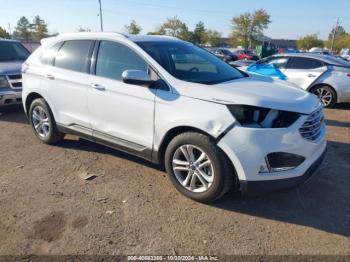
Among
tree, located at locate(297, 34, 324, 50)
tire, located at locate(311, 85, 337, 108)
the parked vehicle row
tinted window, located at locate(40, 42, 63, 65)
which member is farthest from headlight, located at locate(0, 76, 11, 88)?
tree, located at locate(297, 34, 324, 50)

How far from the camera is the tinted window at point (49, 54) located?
16.9 ft

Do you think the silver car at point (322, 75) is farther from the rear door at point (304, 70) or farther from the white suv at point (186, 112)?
the white suv at point (186, 112)

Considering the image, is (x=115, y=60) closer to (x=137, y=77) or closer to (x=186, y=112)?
(x=137, y=77)

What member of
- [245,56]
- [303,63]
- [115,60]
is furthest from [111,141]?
[245,56]

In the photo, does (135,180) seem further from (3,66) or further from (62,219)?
(3,66)

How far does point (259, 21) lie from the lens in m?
73.1

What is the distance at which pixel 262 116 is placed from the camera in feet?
11.1

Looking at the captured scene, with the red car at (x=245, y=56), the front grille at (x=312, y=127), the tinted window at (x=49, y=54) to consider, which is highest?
the tinted window at (x=49, y=54)

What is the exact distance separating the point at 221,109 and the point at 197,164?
672mm

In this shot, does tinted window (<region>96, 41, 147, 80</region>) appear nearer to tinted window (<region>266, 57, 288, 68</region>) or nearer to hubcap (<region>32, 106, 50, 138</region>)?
hubcap (<region>32, 106, 50, 138</region>)

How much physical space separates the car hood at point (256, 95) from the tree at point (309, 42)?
94.5 meters

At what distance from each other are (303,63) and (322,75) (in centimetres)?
64

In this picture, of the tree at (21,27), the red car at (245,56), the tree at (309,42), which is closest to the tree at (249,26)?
the tree at (309,42)

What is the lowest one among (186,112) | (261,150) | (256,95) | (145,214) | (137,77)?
(145,214)
